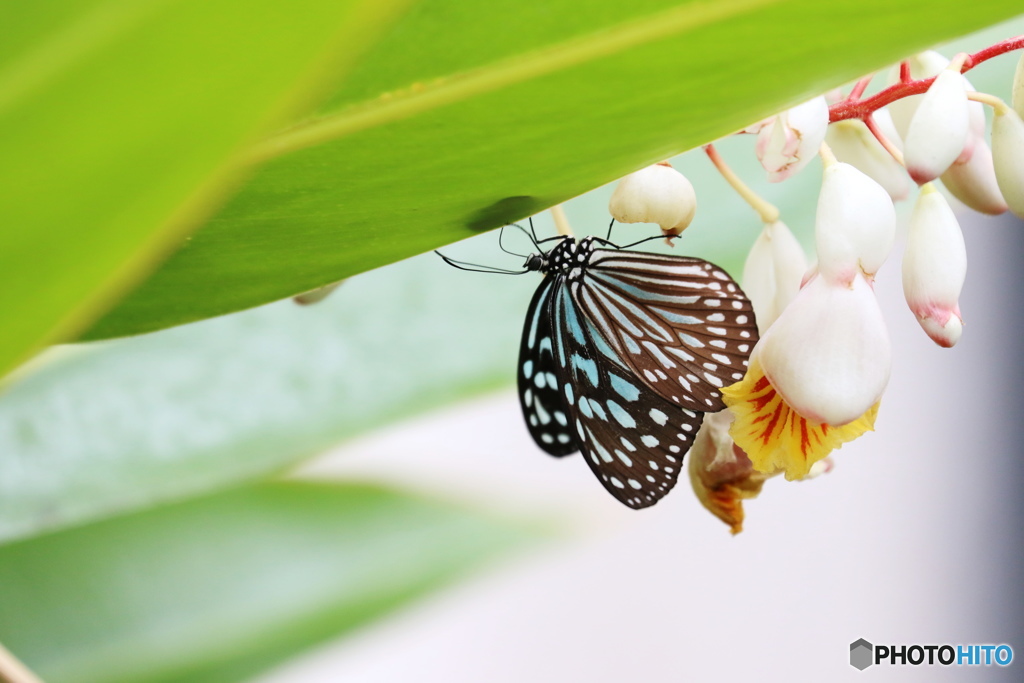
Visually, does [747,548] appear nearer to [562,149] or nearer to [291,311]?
[291,311]

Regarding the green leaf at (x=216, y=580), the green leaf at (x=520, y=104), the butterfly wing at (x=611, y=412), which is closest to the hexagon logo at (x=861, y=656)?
the green leaf at (x=216, y=580)

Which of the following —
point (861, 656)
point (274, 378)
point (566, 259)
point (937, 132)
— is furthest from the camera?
point (861, 656)

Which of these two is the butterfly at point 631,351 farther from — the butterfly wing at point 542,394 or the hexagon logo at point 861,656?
the hexagon logo at point 861,656

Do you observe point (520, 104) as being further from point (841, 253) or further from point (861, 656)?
point (861, 656)

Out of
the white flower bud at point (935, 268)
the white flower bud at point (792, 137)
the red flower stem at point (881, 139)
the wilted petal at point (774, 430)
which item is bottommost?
the wilted petal at point (774, 430)

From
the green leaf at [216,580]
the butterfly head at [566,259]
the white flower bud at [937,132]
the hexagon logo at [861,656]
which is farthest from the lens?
the hexagon logo at [861,656]

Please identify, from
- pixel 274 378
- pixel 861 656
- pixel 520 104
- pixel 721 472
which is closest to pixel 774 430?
pixel 721 472

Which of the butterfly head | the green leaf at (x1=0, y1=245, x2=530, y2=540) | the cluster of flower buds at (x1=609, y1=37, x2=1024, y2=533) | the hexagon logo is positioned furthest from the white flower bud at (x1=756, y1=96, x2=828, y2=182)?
the hexagon logo
